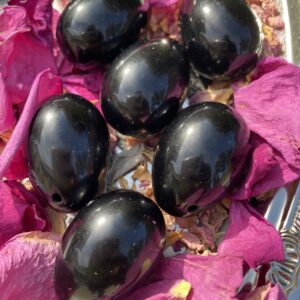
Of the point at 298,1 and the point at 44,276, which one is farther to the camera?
the point at 298,1

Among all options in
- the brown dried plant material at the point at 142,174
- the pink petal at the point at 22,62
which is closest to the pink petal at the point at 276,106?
the brown dried plant material at the point at 142,174

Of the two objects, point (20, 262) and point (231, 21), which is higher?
point (231, 21)

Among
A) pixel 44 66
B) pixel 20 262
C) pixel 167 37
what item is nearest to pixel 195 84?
pixel 167 37

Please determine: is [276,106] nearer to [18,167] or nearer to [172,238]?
[172,238]

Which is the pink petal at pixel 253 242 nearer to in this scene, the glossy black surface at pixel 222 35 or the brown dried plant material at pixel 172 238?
the brown dried plant material at pixel 172 238

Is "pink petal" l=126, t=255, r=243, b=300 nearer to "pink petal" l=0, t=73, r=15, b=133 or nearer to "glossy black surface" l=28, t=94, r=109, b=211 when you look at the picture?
"glossy black surface" l=28, t=94, r=109, b=211

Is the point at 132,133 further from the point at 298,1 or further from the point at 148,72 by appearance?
the point at 298,1

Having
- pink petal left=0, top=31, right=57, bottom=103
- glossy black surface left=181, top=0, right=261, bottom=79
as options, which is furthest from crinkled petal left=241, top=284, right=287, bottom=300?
pink petal left=0, top=31, right=57, bottom=103

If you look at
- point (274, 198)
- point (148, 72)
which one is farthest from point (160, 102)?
point (274, 198)
